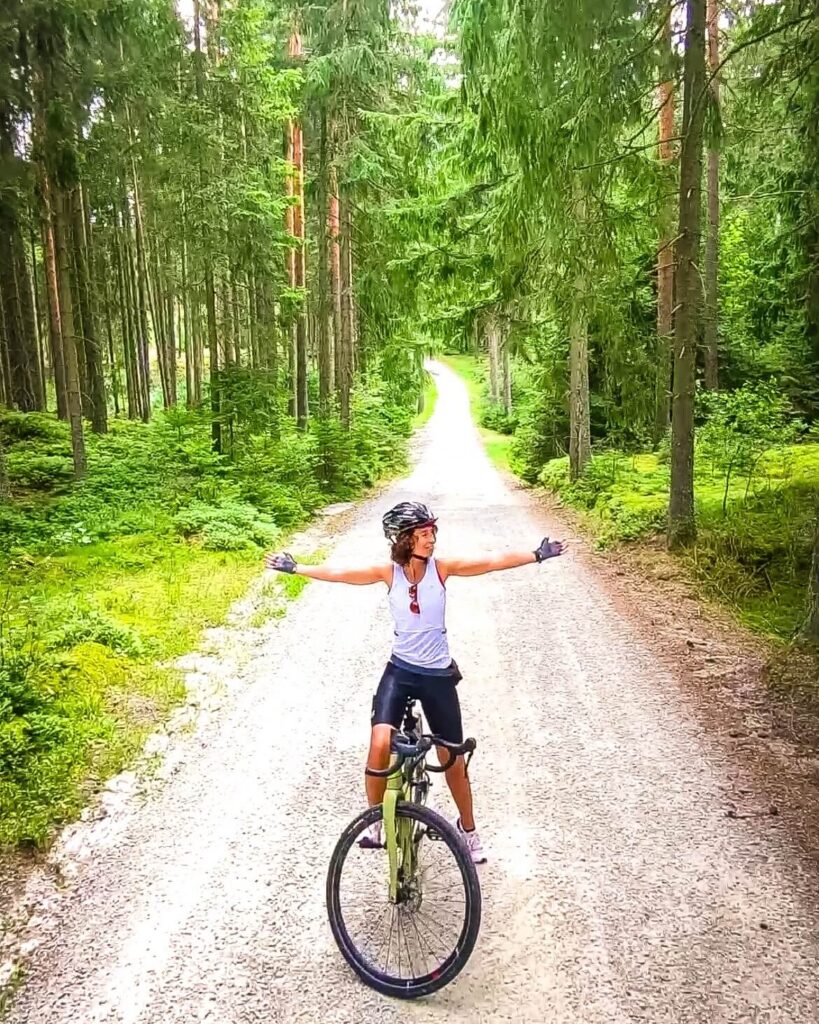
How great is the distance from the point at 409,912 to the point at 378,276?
1734cm

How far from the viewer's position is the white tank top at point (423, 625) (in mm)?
3562

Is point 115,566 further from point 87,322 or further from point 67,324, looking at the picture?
point 87,322

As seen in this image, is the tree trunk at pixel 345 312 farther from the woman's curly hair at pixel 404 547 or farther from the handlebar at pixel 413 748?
the handlebar at pixel 413 748

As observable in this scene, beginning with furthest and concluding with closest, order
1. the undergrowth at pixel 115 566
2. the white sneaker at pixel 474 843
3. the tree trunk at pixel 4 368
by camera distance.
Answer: the tree trunk at pixel 4 368
the undergrowth at pixel 115 566
the white sneaker at pixel 474 843

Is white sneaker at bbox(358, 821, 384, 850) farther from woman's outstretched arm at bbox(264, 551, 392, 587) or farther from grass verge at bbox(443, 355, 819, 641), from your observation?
grass verge at bbox(443, 355, 819, 641)

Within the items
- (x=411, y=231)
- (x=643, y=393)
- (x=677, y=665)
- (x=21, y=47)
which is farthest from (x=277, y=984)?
(x=411, y=231)

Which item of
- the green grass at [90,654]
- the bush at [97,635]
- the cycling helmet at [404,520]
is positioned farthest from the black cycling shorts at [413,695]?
the bush at [97,635]

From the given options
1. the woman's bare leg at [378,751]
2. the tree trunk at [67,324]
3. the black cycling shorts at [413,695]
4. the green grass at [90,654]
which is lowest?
the green grass at [90,654]

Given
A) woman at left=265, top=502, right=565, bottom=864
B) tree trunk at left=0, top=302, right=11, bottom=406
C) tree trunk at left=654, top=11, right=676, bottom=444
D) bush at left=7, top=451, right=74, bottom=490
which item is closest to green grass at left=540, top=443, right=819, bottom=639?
tree trunk at left=654, top=11, right=676, bottom=444

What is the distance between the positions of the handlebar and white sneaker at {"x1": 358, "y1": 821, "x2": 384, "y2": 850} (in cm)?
21

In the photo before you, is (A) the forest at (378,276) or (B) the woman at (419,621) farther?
(A) the forest at (378,276)

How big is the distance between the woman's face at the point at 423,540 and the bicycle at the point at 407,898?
2.43 ft

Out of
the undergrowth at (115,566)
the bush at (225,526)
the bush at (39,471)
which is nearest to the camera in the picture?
the undergrowth at (115,566)

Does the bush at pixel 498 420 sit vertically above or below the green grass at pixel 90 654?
above
